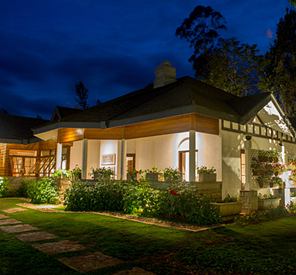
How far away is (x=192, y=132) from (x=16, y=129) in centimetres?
1689

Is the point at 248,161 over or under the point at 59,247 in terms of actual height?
over

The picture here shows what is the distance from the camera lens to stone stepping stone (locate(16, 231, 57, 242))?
6.78 m

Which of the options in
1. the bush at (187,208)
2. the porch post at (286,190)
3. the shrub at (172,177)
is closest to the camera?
the bush at (187,208)

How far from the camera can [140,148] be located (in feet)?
56.3

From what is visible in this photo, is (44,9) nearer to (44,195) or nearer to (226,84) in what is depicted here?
(226,84)

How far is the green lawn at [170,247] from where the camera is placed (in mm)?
4887

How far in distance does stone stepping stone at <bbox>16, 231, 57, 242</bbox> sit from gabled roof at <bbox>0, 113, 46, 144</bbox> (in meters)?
14.5

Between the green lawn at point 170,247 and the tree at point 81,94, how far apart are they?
4657 centimetres

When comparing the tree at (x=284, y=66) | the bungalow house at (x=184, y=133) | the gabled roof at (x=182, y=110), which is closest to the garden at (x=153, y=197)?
the bungalow house at (x=184, y=133)

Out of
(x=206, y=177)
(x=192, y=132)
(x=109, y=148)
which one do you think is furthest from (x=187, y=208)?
(x=109, y=148)

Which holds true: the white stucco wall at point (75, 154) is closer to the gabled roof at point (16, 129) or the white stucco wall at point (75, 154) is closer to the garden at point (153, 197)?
the gabled roof at point (16, 129)

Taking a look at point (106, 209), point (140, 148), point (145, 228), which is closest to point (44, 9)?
point (140, 148)

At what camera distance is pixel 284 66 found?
925 inches

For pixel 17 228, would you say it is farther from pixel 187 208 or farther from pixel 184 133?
pixel 184 133
